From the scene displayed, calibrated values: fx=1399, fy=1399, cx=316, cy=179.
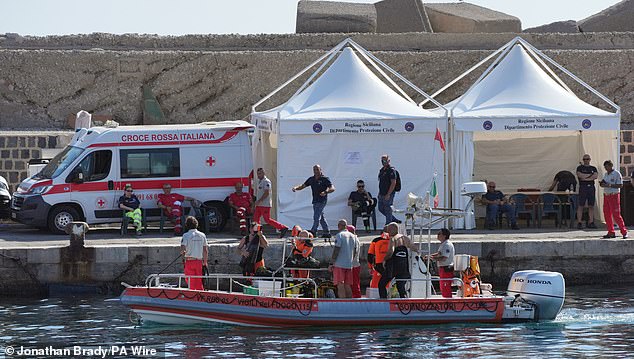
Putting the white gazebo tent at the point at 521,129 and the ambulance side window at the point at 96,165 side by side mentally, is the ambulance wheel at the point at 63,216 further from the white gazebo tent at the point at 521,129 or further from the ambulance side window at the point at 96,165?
the white gazebo tent at the point at 521,129

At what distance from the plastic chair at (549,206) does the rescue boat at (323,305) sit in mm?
6982

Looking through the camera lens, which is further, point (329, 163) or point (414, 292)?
point (329, 163)

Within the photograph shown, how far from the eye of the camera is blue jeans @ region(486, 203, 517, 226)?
87.7ft

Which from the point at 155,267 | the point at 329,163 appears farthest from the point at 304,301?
the point at 329,163

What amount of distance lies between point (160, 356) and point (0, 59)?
1992 cm

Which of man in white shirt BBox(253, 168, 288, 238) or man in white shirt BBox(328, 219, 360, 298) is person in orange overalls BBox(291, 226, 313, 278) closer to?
man in white shirt BBox(328, 219, 360, 298)

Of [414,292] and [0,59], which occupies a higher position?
[0,59]

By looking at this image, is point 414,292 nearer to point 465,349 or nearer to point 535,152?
point 465,349

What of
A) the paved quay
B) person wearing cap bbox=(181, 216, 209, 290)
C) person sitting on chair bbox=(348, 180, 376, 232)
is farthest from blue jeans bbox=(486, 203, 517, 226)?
person wearing cap bbox=(181, 216, 209, 290)

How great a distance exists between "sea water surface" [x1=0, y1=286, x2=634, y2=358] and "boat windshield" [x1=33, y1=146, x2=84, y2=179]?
467 cm

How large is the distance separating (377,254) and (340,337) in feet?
4.82

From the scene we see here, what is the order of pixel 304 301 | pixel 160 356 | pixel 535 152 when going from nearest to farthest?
pixel 160 356 → pixel 304 301 → pixel 535 152

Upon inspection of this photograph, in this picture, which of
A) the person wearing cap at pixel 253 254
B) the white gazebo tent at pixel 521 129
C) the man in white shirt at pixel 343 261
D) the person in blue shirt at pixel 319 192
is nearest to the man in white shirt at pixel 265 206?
the person in blue shirt at pixel 319 192

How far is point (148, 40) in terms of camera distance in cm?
3806
